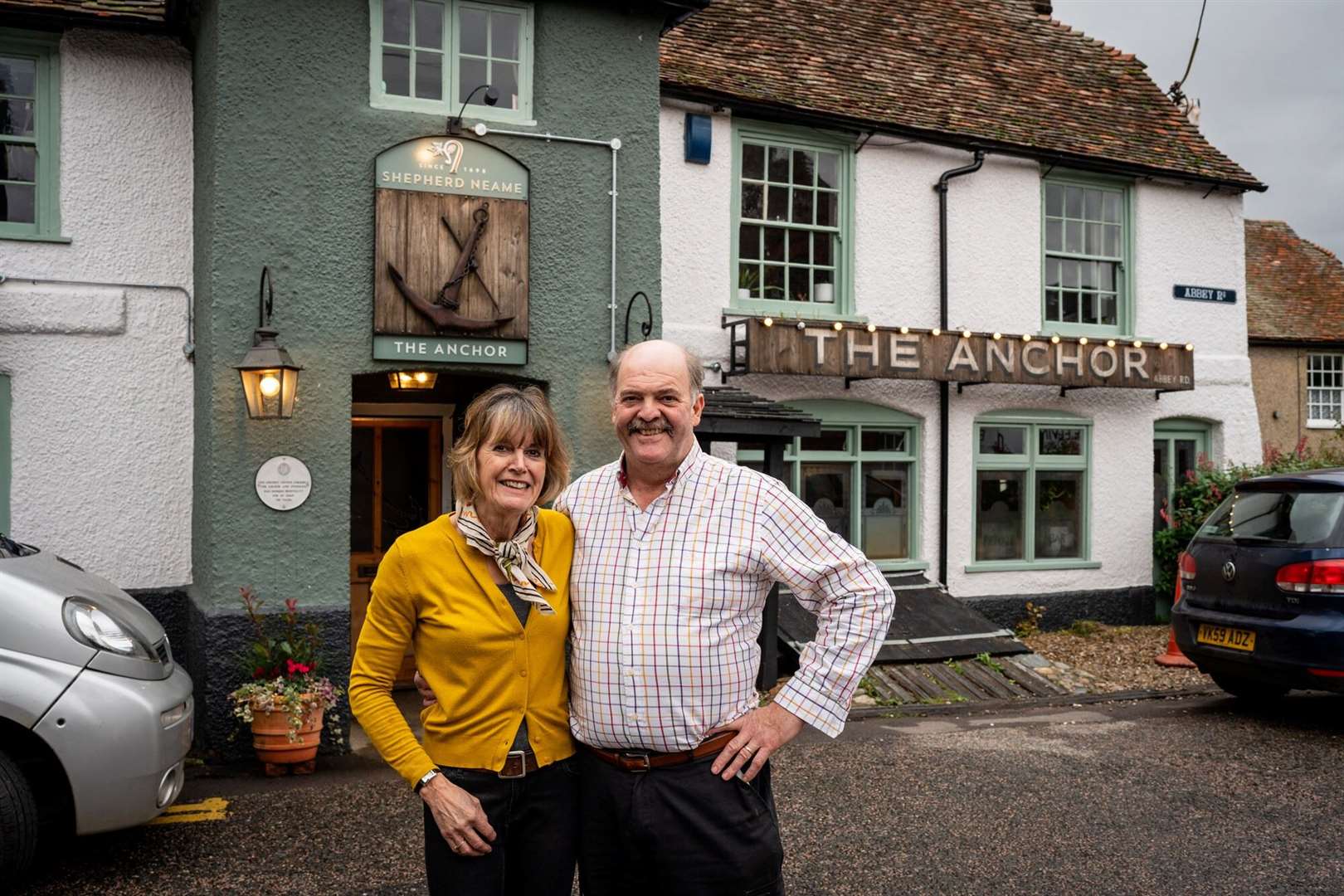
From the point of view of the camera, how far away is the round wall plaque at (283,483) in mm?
7176

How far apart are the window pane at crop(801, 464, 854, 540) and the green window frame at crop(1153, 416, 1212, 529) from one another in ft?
13.7

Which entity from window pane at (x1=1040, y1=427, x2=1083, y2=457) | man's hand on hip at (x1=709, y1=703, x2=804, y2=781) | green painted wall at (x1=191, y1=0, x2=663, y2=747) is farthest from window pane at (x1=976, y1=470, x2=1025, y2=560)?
man's hand on hip at (x1=709, y1=703, x2=804, y2=781)

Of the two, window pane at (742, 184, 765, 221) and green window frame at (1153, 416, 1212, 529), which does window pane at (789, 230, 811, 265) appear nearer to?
window pane at (742, 184, 765, 221)

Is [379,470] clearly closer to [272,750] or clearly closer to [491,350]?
[491,350]

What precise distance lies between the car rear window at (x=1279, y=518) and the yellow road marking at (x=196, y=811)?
6840 millimetres

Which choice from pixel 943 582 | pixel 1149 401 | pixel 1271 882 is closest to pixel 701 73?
pixel 943 582

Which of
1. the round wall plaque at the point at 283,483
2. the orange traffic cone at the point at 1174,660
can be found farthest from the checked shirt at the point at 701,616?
the orange traffic cone at the point at 1174,660

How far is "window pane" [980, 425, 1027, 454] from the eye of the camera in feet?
38.6

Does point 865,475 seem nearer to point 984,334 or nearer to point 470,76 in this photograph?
point 984,334

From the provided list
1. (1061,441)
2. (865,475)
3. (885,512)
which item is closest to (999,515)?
(1061,441)

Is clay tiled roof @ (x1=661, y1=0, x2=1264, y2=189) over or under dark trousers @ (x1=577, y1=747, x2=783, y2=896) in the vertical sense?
over

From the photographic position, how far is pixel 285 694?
Answer: 6664mm

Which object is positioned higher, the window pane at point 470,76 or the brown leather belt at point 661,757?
the window pane at point 470,76

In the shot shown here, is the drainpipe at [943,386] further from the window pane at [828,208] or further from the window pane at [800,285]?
the window pane at [800,285]
